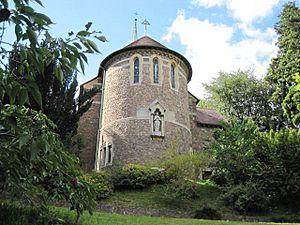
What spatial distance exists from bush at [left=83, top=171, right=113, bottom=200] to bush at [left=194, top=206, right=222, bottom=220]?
3.98m

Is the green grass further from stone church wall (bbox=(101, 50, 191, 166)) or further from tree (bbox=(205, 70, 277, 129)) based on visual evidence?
tree (bbox=(205, 70, 277, 129))

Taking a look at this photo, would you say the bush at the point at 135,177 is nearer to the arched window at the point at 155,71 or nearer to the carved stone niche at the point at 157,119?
the carved stone niche at the point at 157,119

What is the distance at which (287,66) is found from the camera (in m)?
28.5

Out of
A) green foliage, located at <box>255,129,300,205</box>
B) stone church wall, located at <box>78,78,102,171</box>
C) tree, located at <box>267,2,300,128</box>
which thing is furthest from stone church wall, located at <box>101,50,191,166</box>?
tree, located at <box>267,2,300,128</box>

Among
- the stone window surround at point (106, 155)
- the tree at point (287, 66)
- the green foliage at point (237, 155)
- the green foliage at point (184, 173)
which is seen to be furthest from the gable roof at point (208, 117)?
the green foliage at point (184, 173)

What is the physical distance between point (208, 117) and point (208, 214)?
16.6 metres

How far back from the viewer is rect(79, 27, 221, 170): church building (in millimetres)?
22984

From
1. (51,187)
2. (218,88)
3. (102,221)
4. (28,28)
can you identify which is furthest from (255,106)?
(28,28)

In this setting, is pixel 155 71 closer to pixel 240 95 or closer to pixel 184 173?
pixel 184 173

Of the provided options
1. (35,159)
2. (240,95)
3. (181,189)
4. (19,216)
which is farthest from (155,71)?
(35,159)

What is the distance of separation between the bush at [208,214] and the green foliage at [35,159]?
1055 centimetres

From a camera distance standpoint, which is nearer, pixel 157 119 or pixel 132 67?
pixel 157 119

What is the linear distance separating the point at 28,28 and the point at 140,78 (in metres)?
22.4

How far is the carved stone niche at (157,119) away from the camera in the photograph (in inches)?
920
